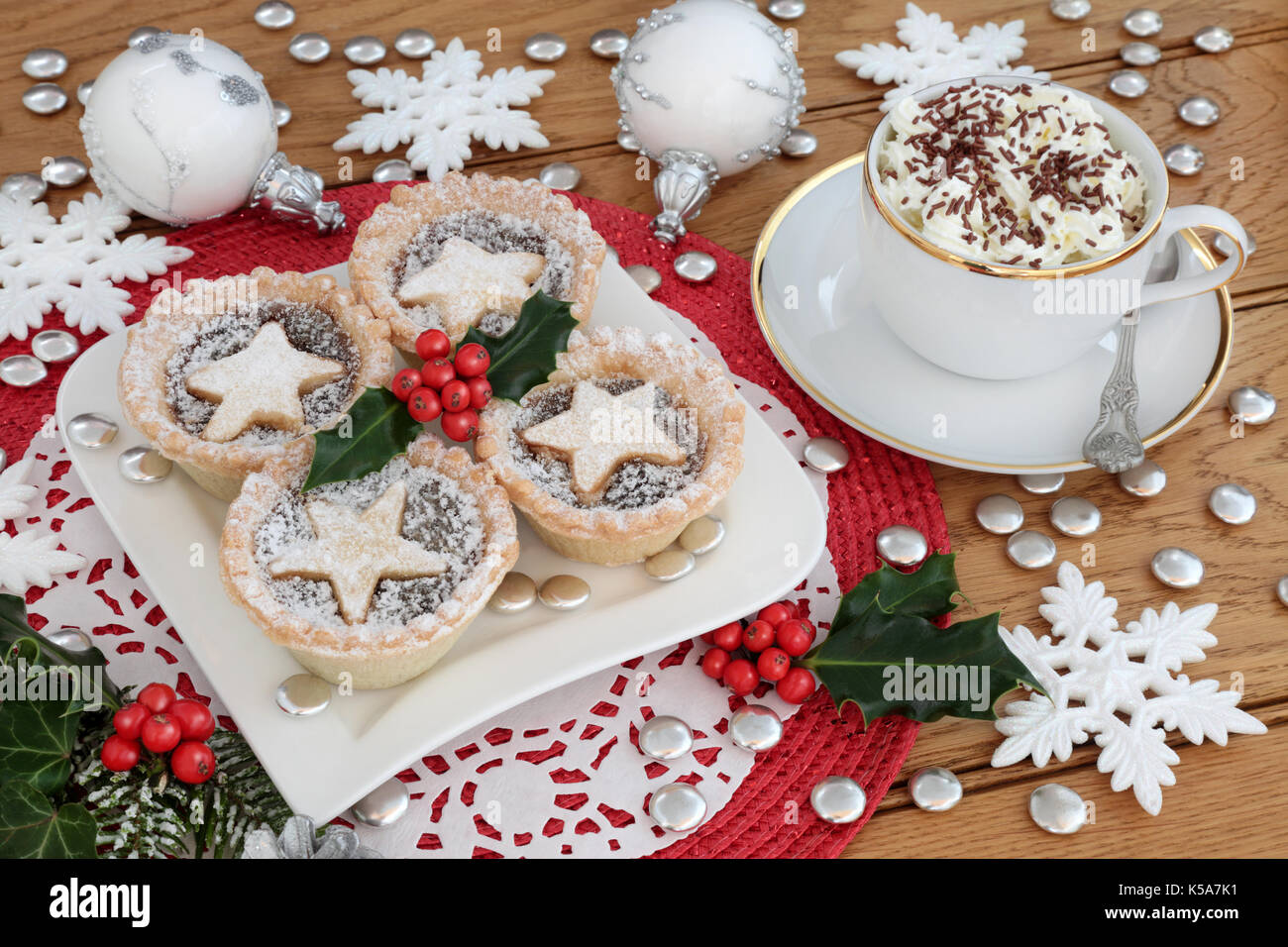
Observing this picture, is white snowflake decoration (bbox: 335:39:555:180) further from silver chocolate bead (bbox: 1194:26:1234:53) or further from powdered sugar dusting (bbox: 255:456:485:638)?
silver chocolate bead (bbox: 1194:26:1234:53)

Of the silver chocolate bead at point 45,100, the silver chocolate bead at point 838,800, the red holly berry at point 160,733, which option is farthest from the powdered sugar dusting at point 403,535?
the silver chocolate bead at point 45,100

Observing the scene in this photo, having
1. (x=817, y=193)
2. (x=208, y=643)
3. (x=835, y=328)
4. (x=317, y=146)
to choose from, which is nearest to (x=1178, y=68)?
(x=817, y=193)

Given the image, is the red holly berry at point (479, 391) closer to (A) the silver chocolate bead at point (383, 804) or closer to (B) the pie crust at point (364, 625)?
(B) the pie crust at point (364, 625)

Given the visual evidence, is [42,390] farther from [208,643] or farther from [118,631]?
[208,643]

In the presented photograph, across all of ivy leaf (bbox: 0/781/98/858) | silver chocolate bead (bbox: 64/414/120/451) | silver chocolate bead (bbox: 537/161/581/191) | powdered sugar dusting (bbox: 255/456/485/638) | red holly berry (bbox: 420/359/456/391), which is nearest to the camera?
ivy leaf (bbox: 0/781/98/858)

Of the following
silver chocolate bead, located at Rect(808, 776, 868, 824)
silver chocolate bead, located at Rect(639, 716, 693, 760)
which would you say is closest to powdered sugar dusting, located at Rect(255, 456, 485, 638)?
silver chocolate bead, located at Rect(639, 716, 693, 760)

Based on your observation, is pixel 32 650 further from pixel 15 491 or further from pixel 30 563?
pixel 15 491
